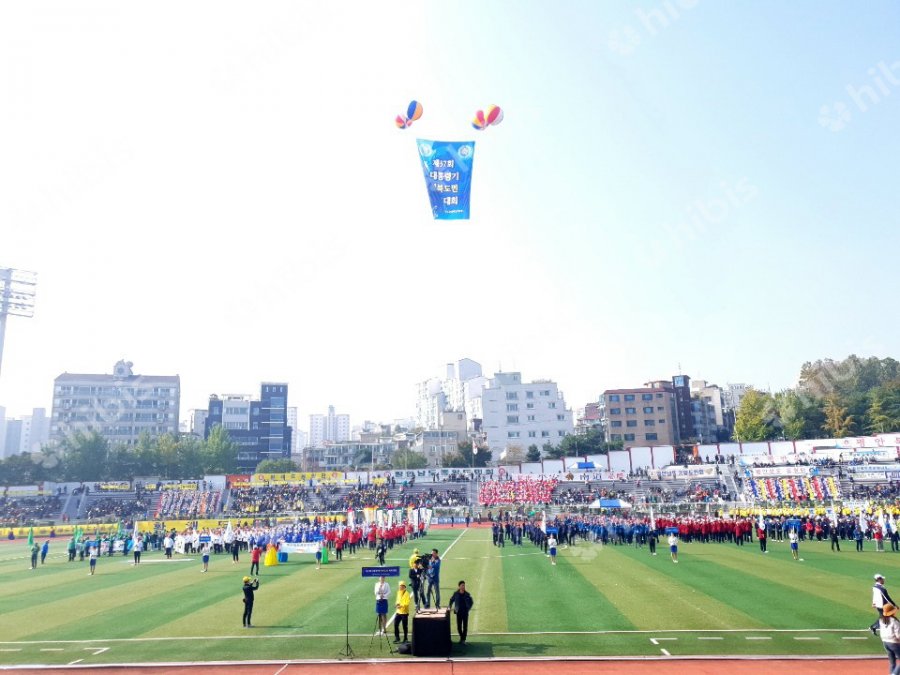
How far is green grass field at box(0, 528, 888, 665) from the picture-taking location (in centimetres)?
1564

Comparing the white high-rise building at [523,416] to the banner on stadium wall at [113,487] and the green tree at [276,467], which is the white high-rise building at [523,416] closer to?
the green tree at [276,467]

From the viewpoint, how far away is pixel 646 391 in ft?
374

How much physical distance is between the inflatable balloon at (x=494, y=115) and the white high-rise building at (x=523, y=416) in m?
99.7

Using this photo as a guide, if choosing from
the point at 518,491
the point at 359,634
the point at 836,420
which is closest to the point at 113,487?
the point at 518,491

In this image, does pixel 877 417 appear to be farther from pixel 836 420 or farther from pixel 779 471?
pixel 779 471

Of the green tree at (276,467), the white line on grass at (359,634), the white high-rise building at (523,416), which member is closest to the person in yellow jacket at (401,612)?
the white line on grass at (359,634)

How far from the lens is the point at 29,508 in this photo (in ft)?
244

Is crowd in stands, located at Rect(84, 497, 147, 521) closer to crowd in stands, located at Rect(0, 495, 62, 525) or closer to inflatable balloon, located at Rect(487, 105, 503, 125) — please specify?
crowd in stands, located at Rect(0, 495, 62, 525)

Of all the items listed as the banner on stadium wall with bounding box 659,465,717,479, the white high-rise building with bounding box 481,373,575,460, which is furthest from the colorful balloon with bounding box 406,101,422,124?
the white high-rise building with bounding box 481,373,575,460

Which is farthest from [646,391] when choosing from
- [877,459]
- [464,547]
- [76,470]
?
[76,470]

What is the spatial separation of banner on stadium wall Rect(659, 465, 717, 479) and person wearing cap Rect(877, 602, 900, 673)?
6227 cm

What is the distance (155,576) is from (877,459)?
71075 millimetres

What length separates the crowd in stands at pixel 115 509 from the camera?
236 feet

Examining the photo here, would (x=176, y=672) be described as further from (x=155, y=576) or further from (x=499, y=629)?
(x=155, y=576)
